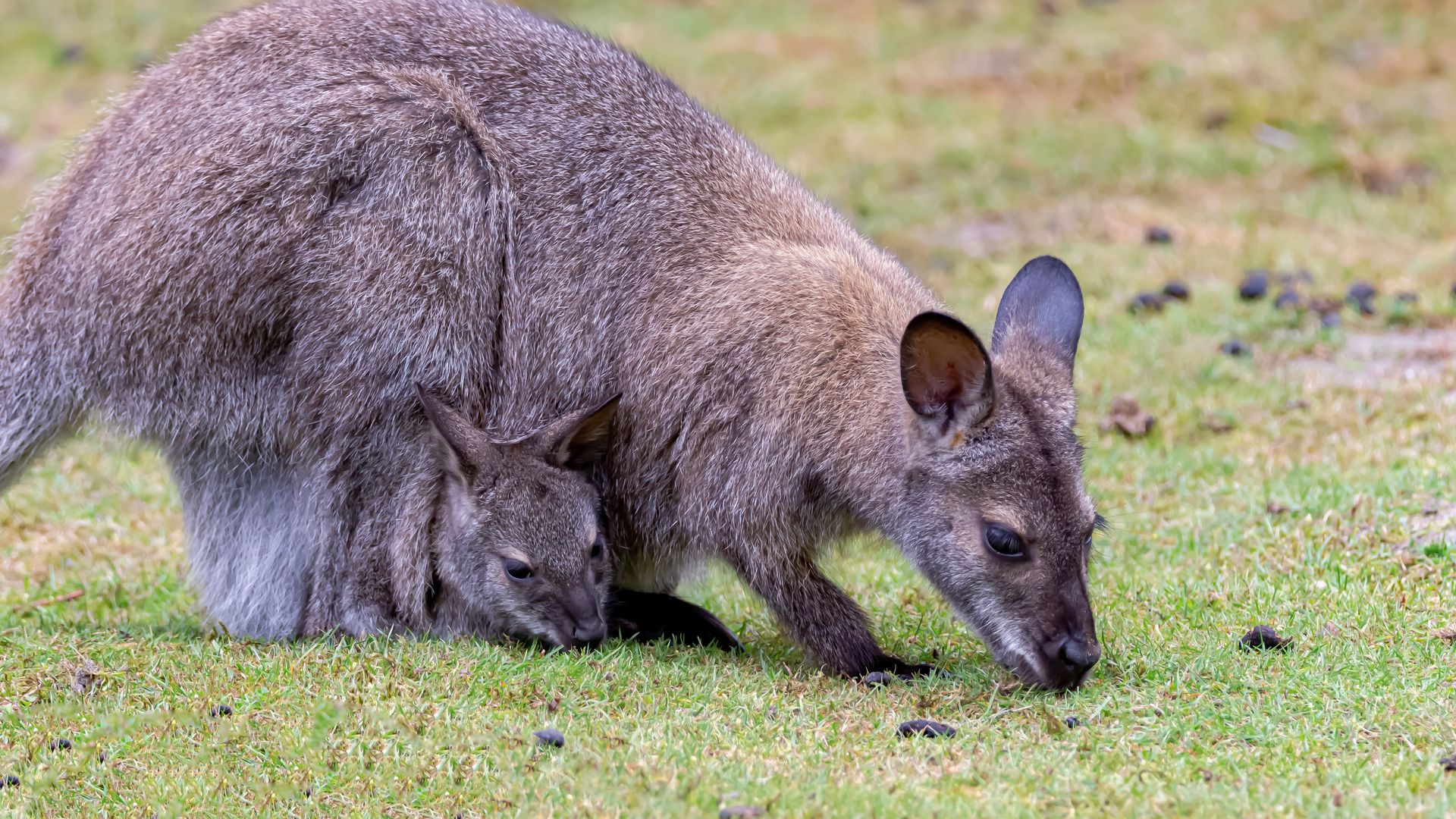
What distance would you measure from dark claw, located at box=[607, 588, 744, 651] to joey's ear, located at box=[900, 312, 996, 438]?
3.79 ft

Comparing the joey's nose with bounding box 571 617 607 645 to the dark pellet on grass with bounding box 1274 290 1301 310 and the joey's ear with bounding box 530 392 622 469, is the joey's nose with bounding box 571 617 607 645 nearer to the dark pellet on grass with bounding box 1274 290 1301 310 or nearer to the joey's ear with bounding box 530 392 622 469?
the joey's ear with bounding box 530 392 622 469

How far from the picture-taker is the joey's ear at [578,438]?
5062mm

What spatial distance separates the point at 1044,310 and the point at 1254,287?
4.04m

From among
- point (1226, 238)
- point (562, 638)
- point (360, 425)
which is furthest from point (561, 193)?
point (1226, 238)

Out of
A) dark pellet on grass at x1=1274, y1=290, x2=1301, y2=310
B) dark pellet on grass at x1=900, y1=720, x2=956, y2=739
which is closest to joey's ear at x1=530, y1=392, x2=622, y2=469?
dark pellet on grass at x1=900, y1=720, x2=956, y2=739

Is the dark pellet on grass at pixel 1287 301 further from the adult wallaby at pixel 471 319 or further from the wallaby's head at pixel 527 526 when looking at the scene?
the wallaby's head at pixel 527 526

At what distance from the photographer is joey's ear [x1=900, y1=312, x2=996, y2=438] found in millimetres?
4441

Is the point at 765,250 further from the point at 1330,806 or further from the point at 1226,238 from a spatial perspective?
the point at 1226,238

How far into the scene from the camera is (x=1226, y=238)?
969cm

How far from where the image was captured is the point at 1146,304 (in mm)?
8562

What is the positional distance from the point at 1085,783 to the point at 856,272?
82.8 inches

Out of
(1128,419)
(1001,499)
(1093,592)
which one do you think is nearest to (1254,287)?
(1128,419)

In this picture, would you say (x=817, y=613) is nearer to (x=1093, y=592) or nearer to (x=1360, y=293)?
(x=1093, y=592)

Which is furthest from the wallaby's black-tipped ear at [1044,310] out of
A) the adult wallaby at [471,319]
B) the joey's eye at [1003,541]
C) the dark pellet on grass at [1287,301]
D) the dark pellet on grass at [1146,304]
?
the dark pellet on grass at [1287,301]
